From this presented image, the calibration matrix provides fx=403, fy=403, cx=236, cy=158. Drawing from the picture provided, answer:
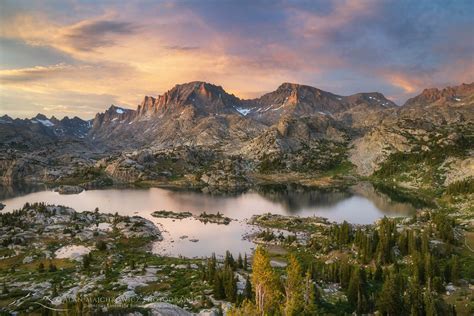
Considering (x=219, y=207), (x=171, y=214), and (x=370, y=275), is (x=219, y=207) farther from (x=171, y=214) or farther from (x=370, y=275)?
(x=370, y=275)

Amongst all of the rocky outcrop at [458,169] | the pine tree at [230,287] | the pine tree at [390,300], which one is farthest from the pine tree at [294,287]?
the rocky outcrop at [458,169]

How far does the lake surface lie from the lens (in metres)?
99.4

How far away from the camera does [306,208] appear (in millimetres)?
148625

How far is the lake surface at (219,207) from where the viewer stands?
9938 centimetres

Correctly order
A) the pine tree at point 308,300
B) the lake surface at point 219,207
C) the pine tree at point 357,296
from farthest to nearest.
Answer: the lake surface at point 219,207, the pine tree at point 357,296, the pine tree at point 308,300

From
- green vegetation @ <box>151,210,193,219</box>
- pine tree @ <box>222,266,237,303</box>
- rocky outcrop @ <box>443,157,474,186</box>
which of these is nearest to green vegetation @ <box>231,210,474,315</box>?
pine tree @ <box>222,266,237,303</box>

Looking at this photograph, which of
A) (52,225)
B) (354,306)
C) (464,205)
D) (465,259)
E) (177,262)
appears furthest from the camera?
(464,205)

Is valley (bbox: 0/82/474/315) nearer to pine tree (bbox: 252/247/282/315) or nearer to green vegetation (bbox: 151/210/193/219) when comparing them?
pine tree (bbox: 252/247/282/315)

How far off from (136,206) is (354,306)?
394 ft

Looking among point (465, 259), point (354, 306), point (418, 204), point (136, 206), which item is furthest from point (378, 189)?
point (354, 306)

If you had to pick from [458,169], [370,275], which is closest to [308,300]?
[370,275]

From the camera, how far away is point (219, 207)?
151375 mm

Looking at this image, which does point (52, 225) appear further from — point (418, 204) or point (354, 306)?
point (418, 204)

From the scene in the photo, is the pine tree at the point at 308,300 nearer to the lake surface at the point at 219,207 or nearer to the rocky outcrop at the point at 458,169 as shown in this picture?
the lake surface at the point at 219,207
